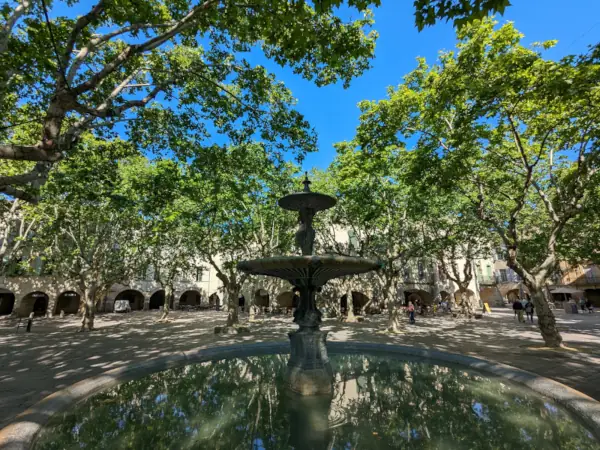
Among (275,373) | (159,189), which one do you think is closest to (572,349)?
(275,373)

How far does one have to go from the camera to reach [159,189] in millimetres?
9664

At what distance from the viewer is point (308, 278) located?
20.4 ft

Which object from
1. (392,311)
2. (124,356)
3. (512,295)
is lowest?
(124,356)

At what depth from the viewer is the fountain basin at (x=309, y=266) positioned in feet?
16.9

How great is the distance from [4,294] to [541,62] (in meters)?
44.5

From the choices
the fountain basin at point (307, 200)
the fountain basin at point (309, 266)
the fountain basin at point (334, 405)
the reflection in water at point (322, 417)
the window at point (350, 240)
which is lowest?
the reflection in water at point (322, 417)

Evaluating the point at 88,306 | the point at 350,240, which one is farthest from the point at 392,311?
the point at 88,306

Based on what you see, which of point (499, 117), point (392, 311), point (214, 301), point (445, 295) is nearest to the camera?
point (499, 117)

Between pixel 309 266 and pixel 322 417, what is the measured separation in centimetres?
237

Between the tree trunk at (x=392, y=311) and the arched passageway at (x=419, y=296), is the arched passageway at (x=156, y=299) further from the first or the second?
the tree trunk at (x=392, y=311)

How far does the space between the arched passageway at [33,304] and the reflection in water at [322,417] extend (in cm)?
2896

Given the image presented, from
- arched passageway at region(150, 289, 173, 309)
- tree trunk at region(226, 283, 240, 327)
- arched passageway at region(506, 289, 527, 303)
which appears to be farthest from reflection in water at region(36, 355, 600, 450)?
arched passageway at region(506, 289, 527, 303)

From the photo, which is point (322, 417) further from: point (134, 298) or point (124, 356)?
point (134, 298)

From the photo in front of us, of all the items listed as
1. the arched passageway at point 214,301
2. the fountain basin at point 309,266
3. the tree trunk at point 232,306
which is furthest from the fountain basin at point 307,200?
the arched passageway at point 214,301
